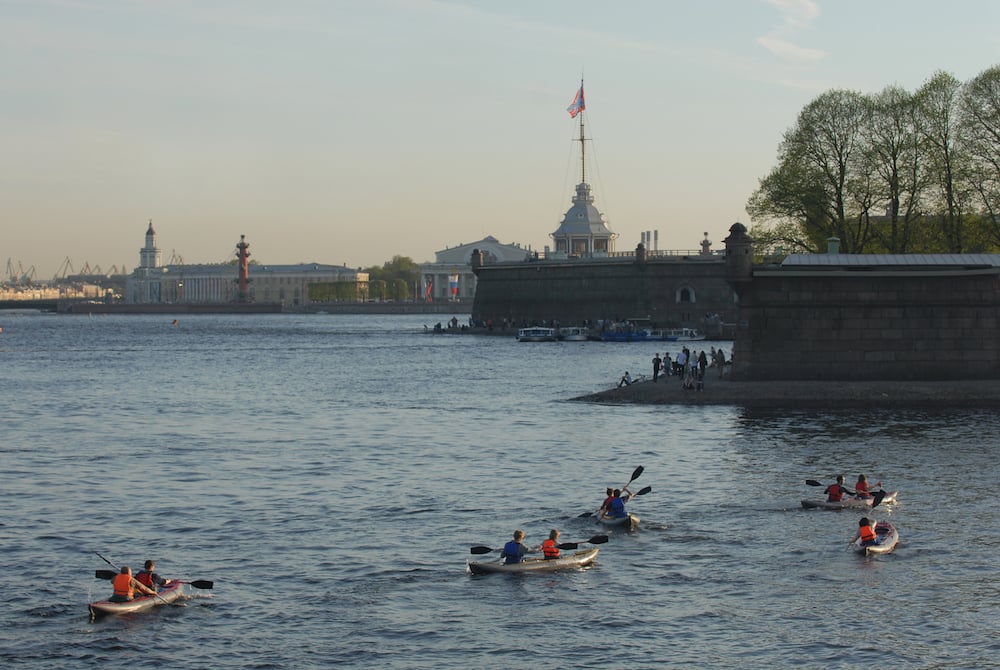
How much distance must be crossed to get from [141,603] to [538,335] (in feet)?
323

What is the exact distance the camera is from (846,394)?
50.2 m

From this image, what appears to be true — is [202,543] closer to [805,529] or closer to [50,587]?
[50,587]

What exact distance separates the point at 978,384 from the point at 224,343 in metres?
89.6

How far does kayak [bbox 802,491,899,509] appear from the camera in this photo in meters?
31.1

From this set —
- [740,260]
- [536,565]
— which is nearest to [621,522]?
[536,565]

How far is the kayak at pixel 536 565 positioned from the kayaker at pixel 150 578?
17.9 feet

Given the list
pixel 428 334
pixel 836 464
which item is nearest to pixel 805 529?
pixel 836 464

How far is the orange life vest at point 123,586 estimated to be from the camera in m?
23.6

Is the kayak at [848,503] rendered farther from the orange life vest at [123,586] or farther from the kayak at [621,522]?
the orange life vest at [123,586]

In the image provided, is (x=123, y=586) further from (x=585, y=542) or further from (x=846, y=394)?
(x=846, y=394)

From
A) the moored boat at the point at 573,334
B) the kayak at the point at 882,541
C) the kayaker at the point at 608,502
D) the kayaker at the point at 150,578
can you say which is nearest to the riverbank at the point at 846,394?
the kayaker at the point at 608,502

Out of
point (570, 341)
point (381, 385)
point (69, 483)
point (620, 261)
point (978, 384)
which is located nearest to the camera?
point (69, 483)

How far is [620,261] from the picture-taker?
12750 cm

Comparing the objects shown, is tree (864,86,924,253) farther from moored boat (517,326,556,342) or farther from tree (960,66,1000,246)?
moored boat (517,326,556,342)
